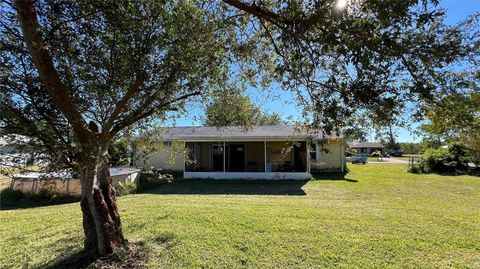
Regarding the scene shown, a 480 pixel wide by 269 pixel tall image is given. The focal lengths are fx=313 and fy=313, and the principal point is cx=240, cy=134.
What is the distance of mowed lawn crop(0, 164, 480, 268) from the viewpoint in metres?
5.22

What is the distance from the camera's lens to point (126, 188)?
13.1 meters

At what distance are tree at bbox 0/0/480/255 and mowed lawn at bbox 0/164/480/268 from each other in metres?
1.31

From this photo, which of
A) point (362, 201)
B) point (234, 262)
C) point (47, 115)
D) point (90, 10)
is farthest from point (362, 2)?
point (362, 201)

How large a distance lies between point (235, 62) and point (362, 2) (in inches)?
138

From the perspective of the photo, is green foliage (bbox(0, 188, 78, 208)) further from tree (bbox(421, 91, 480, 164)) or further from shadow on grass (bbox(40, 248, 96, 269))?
tree (bbox(421, 91, 480, 164))

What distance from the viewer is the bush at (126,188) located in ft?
41.0

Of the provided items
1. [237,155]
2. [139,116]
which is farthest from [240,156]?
[139,116]

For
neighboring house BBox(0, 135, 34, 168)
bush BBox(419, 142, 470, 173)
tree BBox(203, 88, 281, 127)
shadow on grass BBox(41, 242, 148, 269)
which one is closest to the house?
bush BBox(419, 142, 470, 173)

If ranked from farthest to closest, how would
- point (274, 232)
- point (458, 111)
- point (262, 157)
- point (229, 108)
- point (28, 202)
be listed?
point (262, 157)
point (28, 202)
point (229, 108)
point (274, 232)
point (458, 111)

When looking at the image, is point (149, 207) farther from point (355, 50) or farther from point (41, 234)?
point (355, 50)

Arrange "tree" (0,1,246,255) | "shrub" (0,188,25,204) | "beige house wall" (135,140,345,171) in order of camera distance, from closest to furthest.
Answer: "tree" (0,1,246,255) < "shrub" (0,188,25,204) < "beige house wall" (135,140,345,171)

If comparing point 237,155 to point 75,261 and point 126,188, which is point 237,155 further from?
point 75,261

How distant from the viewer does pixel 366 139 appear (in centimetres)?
448

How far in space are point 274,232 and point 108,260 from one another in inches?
129
